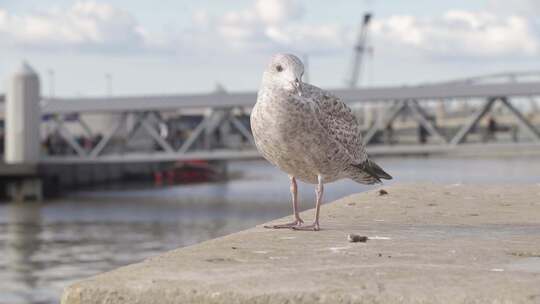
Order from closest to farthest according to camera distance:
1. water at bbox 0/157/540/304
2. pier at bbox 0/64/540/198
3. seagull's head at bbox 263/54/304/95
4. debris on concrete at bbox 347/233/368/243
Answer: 1. debris on concrete at bbox 347/233/368/243
2. seagull's head at bbox 263/54/304/95
3. water at bbox 0/157/540/304
4. pier at bbox 0/64/540/198

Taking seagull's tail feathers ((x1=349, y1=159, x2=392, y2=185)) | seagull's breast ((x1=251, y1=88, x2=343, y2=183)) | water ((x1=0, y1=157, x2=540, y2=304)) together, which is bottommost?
water ((x1=0, y1=157, x2=540, y2=304))

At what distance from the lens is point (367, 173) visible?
26.8 feet

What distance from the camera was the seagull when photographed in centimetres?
692

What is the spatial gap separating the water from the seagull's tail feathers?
1407 cm

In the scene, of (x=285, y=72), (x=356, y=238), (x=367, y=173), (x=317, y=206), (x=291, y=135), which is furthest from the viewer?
(x=367, y=173)

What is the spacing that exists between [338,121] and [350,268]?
2.40 meters

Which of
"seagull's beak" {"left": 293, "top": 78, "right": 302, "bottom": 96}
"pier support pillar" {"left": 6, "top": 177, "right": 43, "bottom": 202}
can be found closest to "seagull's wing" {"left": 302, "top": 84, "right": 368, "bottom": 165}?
"seagull's beak" {"left": 293, "top": 78, "right": 302, "bottom": 96}

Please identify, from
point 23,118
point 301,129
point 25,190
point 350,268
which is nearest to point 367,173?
point 301,129

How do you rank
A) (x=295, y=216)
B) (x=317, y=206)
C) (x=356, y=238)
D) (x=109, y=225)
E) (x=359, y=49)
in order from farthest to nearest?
(x=359, y=49) → (x=109, y=225) → (x=295, y=216) → (x=317, y=206) → (x=356, y=238)

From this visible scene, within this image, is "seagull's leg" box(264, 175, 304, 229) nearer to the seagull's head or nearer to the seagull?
the seagull

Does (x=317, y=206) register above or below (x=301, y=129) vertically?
below

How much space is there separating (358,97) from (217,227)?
58.0 feet

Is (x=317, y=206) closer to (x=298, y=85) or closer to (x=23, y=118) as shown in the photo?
(x=298, y=85)

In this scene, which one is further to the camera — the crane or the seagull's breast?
the crane
